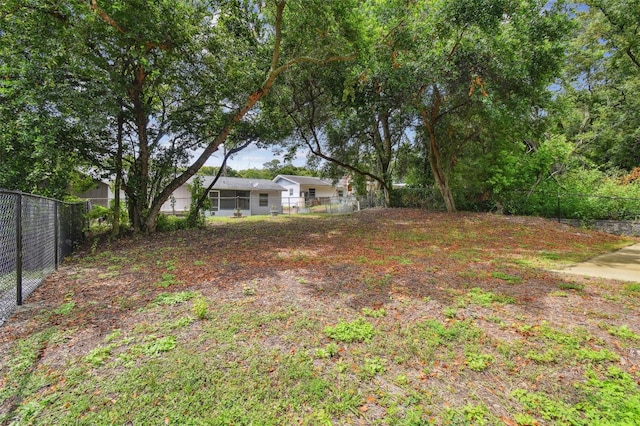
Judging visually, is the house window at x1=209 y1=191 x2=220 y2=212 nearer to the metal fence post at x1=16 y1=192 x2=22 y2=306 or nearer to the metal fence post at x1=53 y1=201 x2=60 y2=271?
the metal fence post at x1=53 y1=201 x2=60 y2=271

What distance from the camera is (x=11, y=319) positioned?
3.14 meters

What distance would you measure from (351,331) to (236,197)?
19.9m

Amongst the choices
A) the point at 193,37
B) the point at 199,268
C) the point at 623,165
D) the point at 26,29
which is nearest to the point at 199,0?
the point at 193,37

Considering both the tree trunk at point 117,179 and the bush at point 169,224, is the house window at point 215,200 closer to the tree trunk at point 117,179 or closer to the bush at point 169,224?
the bush at point 169,224

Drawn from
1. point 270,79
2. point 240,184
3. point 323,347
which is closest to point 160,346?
point 323,347

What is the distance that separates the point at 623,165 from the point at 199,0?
22540 millimetres

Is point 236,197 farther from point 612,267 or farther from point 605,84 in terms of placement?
point 605,84

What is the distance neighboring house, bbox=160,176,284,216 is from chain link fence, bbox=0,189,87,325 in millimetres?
14785

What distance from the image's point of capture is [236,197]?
21.6m

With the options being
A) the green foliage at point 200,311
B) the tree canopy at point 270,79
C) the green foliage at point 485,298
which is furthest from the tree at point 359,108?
the green foliage at point 200,311

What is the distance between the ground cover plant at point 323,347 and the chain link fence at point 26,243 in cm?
21

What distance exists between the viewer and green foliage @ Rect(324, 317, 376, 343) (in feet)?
9.17

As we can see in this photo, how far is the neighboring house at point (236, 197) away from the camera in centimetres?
2138

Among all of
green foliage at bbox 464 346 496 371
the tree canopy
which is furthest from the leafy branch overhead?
green foliage at bbox 464 346 496 371
